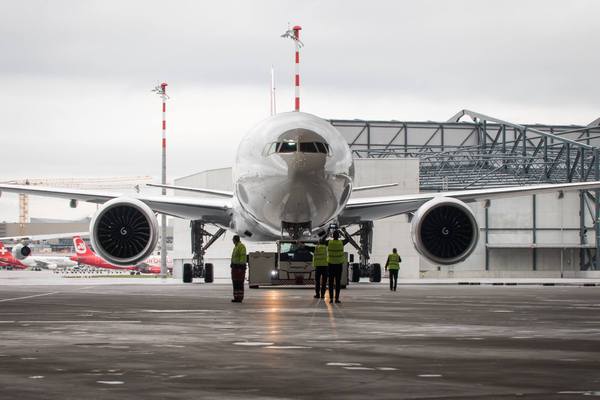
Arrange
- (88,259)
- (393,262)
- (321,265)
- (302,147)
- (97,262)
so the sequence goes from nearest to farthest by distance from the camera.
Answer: (321,265), (302,147), (393,262), (97,262), (88,259)

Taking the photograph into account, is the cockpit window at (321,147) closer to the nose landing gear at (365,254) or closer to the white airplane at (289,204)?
the white airplane at (289,204)

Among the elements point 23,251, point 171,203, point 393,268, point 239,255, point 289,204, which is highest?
point 171,203

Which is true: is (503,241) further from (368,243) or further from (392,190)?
(368,243)

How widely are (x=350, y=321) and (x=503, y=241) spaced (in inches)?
2219

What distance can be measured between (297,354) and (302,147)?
1675 centimetres

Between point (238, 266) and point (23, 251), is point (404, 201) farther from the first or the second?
point (23, 251)

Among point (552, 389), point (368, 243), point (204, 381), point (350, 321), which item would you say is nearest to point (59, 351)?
point (204, 381)

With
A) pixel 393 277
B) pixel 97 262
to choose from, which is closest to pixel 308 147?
pixel 393 277

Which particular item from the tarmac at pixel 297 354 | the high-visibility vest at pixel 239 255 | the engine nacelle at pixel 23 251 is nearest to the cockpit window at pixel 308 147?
the high-visibility vest at pixel 239 255

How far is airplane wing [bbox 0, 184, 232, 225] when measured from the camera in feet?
101

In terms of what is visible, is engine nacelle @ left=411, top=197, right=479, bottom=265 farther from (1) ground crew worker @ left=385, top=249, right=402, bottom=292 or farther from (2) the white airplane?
(1) ground crew worker @ left=385, top=249, right=402, bottom=292

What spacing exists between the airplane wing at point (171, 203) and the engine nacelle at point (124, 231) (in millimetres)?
1387

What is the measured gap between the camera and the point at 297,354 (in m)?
9.01

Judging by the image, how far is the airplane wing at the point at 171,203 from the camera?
30.7 metres
